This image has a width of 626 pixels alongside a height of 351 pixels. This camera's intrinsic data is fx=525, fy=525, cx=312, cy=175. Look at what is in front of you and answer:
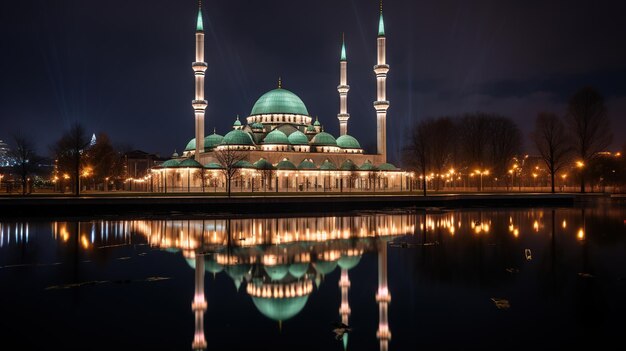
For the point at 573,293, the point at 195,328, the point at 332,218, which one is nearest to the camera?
the point at 195,328

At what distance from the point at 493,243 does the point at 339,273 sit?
937 cm

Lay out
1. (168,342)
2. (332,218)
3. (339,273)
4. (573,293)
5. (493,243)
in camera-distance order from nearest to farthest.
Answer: (168,342), (573,293), (339,273), (493,243), (332,218)

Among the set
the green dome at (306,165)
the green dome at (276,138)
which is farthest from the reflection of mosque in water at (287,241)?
the green dome at (276,138)

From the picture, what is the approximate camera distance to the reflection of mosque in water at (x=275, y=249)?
12.3 meters

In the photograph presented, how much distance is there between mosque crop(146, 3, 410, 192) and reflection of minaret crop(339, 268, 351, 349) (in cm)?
4499

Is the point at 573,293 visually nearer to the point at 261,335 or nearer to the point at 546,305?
the point at 546,305

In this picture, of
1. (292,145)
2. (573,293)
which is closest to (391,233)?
(573,293)

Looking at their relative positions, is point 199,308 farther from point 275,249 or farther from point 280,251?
point 275,249

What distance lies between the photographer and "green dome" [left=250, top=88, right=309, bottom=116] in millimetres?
82938

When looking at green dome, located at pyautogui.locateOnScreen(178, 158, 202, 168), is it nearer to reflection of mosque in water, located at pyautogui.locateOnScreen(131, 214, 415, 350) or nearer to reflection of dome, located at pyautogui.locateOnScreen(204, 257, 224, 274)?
reflection of mosque in water, located at pyautogui.locateOnScreen(131, 214, 415, 350)

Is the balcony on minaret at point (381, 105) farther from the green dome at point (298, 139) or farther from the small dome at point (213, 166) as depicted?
the small dome at point (213, 166)

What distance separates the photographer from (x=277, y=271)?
15.6m

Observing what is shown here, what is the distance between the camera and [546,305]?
1197 cm

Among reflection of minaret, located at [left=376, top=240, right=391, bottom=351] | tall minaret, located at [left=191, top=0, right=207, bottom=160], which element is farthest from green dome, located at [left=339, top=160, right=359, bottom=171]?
reflection of minaret, located at [left=376, top=240, right=391, bottom=351]
